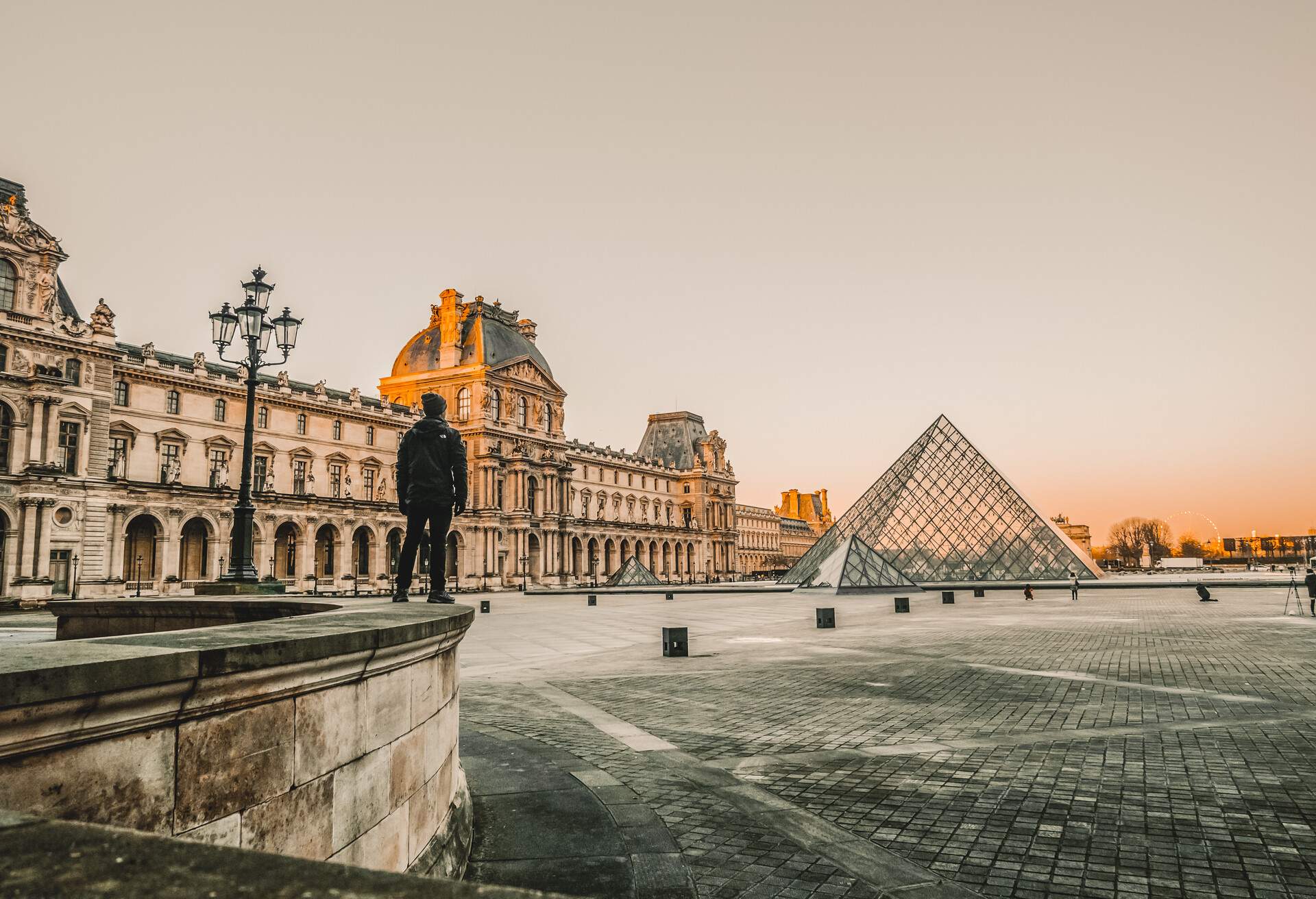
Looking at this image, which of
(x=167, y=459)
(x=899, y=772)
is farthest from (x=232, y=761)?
(x=167, y=459)

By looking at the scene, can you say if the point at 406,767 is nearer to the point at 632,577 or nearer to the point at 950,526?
the point at 950,526

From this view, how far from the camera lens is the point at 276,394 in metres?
53.9

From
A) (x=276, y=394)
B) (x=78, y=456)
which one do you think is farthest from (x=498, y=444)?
(x=78, y=456)

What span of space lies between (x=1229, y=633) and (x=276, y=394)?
52813mm

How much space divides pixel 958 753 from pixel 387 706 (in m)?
5.31

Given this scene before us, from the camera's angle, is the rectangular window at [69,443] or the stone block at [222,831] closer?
the stone block at [222,831]

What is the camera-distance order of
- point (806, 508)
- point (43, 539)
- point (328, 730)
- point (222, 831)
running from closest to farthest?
point (222, 831) → point (328, 730) → point (43, 539) → point (806, 508)

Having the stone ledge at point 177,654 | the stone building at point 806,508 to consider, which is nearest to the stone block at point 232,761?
the stone ledge at point 177,654

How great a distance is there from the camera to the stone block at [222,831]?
2.57 meters

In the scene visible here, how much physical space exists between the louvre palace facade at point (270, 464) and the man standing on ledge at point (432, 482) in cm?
3623

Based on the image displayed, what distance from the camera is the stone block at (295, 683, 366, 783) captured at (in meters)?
2.98

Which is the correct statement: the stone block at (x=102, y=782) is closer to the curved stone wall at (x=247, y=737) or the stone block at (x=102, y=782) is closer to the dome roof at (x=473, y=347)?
the curved stone wall at (x=247, y=737)

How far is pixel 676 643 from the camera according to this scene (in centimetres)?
1481

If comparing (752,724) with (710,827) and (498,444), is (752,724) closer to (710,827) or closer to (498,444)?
(710,827)
